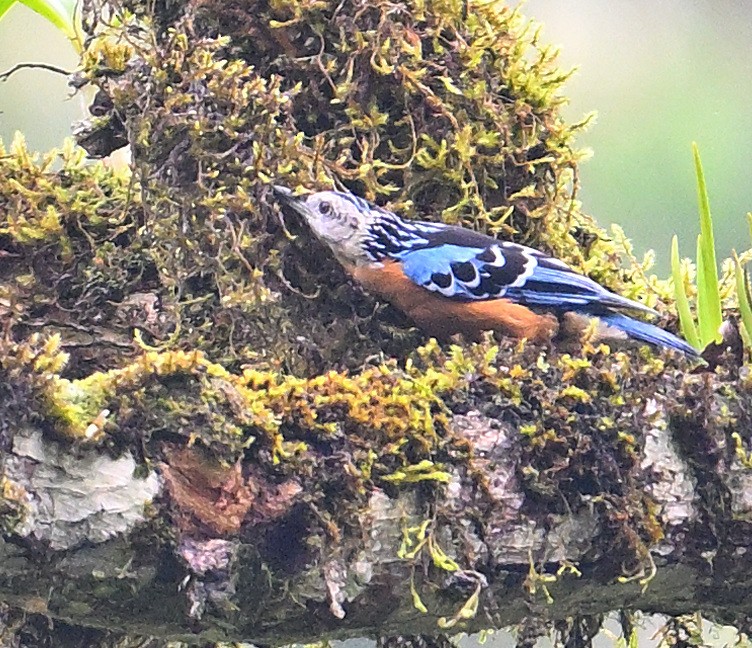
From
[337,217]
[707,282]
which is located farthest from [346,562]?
[707,282]

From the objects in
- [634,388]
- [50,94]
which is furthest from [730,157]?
[50,94]

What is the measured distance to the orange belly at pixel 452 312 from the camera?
1.38m

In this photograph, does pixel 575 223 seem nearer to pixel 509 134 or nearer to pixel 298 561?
pixel 509 134

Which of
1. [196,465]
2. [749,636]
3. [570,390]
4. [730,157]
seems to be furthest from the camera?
[730,157]

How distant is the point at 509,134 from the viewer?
163 centimetres

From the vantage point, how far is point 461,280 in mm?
1393

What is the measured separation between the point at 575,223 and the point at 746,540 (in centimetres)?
78

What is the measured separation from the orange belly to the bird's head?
1.9 inches

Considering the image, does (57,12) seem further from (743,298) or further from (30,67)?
(743,298)

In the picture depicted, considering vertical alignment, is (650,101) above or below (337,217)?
above

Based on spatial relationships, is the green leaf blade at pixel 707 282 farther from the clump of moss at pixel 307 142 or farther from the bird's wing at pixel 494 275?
the clump of moss at pixel 307 142

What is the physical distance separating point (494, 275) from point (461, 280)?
0.06 metres

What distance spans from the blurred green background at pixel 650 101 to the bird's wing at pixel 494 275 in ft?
1.91

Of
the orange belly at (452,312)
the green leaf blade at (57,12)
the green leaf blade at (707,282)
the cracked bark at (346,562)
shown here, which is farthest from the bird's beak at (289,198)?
the green leaf blade at (57,12)
